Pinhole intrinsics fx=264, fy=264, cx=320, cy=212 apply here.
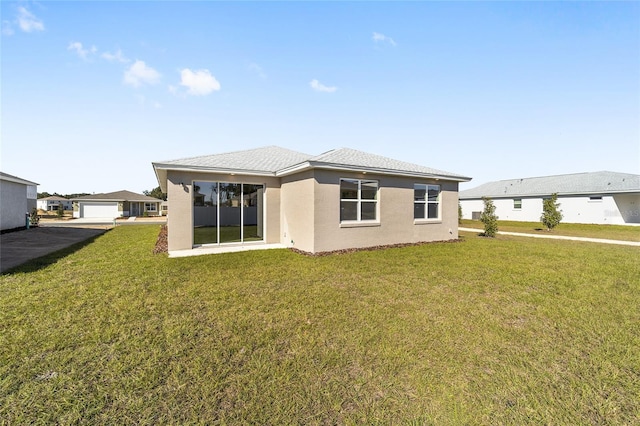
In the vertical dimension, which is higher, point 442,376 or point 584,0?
point 584,0

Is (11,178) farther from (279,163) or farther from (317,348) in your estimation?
(317,348)

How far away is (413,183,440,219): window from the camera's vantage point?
1202 centimetres

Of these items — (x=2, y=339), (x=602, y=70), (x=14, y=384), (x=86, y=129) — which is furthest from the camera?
(x=86, y=129)

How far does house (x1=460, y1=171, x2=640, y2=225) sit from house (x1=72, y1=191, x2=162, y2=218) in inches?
1853

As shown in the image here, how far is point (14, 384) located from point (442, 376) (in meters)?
4.30

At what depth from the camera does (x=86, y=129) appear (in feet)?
40.1

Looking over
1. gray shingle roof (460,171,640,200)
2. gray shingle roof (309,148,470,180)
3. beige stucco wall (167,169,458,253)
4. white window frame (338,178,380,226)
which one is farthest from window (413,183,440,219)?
gray shingle roof (460,171,640,200)

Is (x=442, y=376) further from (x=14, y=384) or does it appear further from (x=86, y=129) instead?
(x=86, y=129)

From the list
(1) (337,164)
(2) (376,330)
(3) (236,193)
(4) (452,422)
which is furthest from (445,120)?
(4) (452,422)

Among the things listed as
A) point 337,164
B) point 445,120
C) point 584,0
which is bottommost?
point 337,164

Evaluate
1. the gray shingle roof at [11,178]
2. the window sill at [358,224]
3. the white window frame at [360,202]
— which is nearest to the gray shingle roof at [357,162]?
the white window frame at [360,202]

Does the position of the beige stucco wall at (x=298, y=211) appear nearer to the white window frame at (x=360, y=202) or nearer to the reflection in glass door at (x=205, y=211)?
the white window frame at (x=360, y=202)

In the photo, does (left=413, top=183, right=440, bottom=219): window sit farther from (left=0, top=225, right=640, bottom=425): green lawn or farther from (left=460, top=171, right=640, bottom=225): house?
(left=460, top=171, right=640, bottom=225): house

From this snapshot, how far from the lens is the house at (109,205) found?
36.1m
